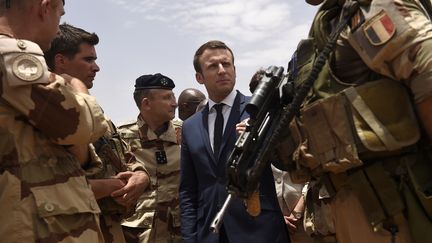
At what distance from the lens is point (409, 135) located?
2406 millimetres

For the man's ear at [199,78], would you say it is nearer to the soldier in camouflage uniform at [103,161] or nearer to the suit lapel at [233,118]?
the suit lapel at [233,118]

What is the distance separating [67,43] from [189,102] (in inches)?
190

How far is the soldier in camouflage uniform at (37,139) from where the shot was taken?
2467 mm

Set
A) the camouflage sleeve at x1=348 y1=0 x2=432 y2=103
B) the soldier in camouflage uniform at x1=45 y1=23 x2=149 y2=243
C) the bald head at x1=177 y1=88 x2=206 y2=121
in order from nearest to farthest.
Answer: the camouflage sleeve at x1=348 y1=0 x2=432 y2=103 < the soldier in camouflage uniform at x1=45 y1=23 x2=149 y2=243 < the bald head at x1=177 y1=88 x2=206 y2=121

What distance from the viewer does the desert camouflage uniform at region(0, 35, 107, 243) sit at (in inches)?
97.0

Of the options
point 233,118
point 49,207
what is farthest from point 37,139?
point 233,118

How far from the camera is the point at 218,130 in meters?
4.01

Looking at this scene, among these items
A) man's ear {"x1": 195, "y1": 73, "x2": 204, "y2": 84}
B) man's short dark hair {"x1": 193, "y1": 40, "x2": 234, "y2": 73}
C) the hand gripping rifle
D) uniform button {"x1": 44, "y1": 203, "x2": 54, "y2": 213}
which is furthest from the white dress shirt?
uniform button {"x1": 44, "y1": 203, "x2": 54, "y2": 213}

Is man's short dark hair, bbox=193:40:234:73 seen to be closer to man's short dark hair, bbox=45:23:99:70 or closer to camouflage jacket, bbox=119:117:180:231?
man's short dark hair, bbox=45:23:99:70

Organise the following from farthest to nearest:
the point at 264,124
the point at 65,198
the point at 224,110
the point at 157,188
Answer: the point at 157,188
the point at 224,110
the point at 264,124
the point at 65,198

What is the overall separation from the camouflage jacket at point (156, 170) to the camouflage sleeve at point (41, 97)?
10.0 ft

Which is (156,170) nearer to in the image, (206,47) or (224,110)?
(206,47)

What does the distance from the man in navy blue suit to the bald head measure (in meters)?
4.25

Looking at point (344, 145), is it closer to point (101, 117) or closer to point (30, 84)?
point (101, 117)
